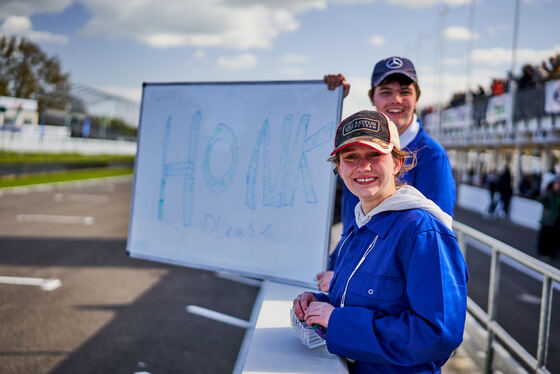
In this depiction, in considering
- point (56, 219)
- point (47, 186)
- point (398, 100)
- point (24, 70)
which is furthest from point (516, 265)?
point (24, 70)

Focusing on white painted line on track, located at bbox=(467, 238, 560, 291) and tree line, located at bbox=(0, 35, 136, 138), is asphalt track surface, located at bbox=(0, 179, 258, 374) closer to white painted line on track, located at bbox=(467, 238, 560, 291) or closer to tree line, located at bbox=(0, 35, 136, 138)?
white painted line on track, located at bbox=(467, 238, 560, 291)

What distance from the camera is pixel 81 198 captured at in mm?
14414

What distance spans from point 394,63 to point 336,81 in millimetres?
550

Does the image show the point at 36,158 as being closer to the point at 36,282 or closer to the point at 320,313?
the point at 36,282

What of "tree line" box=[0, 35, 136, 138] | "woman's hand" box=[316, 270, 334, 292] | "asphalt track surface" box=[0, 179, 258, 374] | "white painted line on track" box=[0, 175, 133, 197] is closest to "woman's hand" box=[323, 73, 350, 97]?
"woman's hand" box=[316, 270, 334, 292]

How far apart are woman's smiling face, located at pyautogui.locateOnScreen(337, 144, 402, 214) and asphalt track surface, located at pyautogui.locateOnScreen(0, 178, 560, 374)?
2.13 metres

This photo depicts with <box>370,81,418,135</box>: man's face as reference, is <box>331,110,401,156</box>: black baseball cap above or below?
below

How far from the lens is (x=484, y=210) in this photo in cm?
1992

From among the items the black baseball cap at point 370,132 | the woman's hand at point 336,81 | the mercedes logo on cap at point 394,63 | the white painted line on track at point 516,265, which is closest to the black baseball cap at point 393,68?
the mercedes logo on cap at point 394,63

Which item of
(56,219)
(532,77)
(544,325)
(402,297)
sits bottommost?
(56,219)

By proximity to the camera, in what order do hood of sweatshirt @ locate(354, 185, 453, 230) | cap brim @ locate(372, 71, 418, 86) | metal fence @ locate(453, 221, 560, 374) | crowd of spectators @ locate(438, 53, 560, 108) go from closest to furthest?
hood of sweatshirt @ locate(354, 185, 453, 230) < cap brim @ locate(372, 71, 418, 86) < metal fence @ locate(453, 221, 560, 374) < crowd of spectators @ locate(438, 53, 560, 108)

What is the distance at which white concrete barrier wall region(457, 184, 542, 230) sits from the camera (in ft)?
50.6

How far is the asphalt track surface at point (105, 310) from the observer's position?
369cm

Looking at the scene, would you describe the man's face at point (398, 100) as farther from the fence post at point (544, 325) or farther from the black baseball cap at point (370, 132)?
the fence post at point (544, 325)
